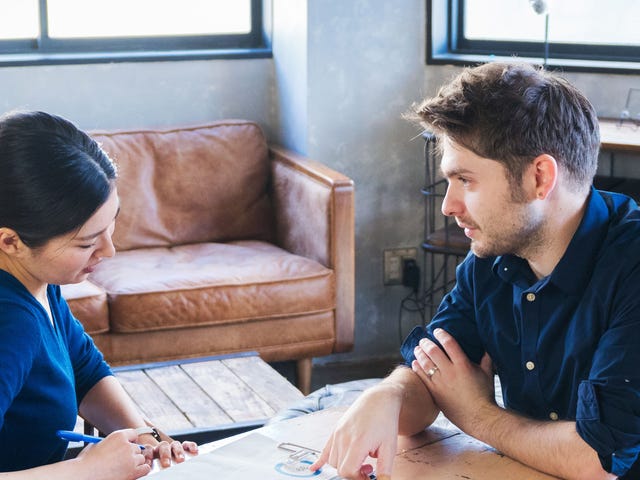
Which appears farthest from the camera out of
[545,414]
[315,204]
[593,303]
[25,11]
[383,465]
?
[25,11]

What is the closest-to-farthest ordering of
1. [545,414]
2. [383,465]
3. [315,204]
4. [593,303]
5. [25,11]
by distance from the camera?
[383,465], [593,303], [545,414], [315,204], [25,11]

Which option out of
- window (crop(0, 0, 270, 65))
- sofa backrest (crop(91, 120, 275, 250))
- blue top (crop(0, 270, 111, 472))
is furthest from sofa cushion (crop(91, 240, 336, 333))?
blue top (crop(0, 270, 111, 472))

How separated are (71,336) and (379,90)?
2515 millimetres

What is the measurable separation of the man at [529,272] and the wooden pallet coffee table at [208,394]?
0.96 meters

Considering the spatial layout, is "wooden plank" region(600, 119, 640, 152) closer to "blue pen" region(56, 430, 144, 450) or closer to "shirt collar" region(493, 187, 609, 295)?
"shirt collar" region(493, 187, 609, 295)

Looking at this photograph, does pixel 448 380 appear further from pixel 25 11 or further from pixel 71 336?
pixel 25 11

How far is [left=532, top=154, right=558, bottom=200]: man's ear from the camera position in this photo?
5.06ft

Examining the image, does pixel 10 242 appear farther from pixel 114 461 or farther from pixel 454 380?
pixel 454 380

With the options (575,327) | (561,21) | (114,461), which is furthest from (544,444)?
(561,21)

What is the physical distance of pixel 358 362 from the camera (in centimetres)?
425

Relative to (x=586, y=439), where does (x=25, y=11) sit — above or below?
above

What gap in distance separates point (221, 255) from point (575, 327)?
7.77 ft

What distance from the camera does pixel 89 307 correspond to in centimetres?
329

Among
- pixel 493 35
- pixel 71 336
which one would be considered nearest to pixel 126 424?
pixel 71 336
